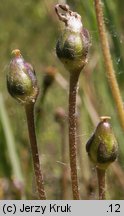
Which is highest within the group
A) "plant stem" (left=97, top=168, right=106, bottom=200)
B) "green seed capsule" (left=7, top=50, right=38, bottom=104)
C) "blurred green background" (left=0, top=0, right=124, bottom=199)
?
"green seed capsule" (left=7, top=50, right=38, bottom=104)

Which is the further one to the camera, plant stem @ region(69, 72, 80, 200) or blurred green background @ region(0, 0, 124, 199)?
blurred green background @ region(0, 0, 124, 199)

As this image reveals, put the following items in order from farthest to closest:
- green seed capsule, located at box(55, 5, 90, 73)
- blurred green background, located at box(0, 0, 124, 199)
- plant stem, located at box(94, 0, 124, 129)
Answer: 1. blurred green background, located at box(0, 0, 124, 199)
2. plant stem, located at box(94, 0, 124, 129)
3. green seed capsule, located at box(55, 5, 90, 73)

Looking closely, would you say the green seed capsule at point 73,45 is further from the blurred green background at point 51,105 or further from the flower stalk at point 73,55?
the blurred green background at point 51,105

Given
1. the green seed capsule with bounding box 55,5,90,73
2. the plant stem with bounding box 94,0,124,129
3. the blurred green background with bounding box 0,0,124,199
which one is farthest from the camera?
the blurred green background with bounding box 0,0,124,199

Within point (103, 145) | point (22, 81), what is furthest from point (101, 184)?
point (22, 81)

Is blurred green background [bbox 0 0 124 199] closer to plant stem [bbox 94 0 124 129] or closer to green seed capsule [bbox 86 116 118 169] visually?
plant stem [bbox 94 0 124 129]

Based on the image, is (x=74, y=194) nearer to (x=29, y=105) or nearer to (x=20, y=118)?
(x=29, y=105)

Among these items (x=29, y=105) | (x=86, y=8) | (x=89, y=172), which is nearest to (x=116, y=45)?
(x=86, y=8)

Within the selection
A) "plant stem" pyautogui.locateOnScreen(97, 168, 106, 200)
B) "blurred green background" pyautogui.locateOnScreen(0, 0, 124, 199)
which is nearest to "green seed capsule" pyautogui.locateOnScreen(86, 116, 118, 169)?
"plant stem" pyautogui.locateOnScreen(97, 168, 106, 200)
